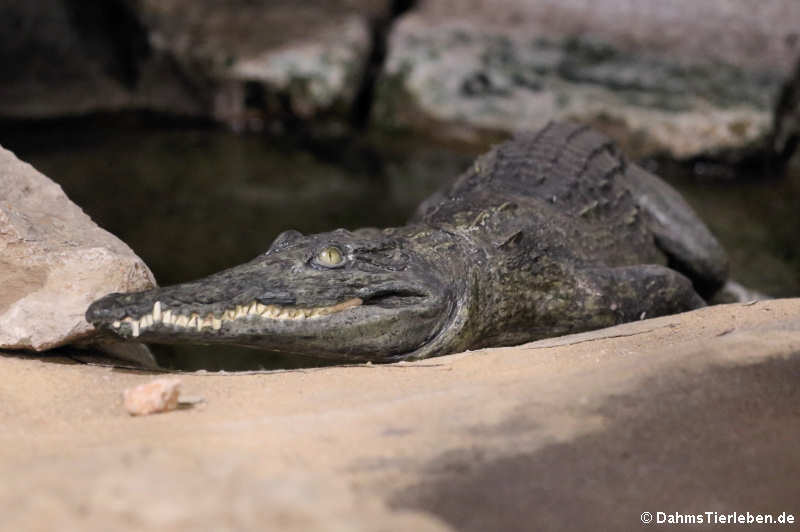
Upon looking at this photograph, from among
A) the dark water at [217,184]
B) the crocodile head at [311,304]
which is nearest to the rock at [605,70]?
the dark water at [217,184]

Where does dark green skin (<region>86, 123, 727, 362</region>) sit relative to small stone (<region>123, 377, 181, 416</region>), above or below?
above

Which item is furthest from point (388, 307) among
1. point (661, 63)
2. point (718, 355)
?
point (661, 63)

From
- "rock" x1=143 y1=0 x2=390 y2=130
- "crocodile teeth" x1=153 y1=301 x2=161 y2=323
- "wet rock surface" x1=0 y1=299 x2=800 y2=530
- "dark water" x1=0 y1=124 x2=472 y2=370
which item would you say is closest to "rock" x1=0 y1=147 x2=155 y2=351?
"wet rock surface" x1=0 y1=299 x2=800 y2=530

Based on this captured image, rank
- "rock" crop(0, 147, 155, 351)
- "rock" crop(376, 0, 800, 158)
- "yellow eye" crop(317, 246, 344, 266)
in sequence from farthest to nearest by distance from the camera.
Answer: "rock" crop(376, 0, 800, 158) → "yellow eye" crop(317, 246, 344, 266) → "rock" crop(0, 147, 155, 351)

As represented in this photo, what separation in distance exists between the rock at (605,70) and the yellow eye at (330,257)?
195 inches

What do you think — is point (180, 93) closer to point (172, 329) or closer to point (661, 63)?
point (661, 63)

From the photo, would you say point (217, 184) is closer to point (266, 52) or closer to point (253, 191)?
point (253, 191)

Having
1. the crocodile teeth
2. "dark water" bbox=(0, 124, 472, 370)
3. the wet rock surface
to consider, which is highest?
"dark water" bbox=(0, 124, 472, 370)

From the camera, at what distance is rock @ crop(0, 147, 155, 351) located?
299cm

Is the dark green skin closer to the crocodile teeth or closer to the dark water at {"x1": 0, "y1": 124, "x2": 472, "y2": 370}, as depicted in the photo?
the crocodile teeth

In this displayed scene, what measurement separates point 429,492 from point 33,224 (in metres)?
1.98

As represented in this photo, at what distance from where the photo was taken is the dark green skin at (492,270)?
3.08m

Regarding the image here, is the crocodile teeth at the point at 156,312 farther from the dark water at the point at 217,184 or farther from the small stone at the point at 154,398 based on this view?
the dark water at the point at 217,184

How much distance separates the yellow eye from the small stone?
0.82m
